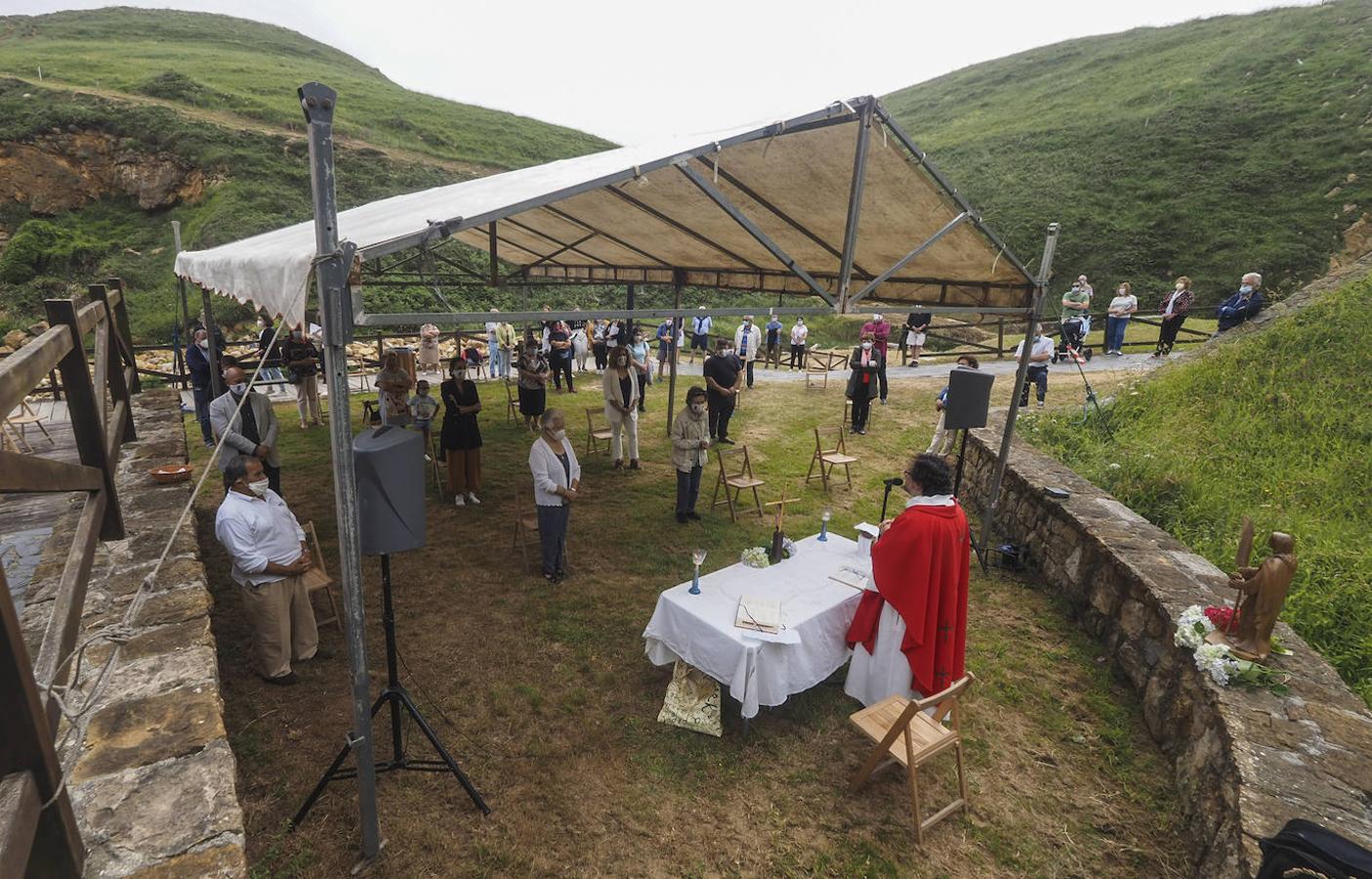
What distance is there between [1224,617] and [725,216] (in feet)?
16.1

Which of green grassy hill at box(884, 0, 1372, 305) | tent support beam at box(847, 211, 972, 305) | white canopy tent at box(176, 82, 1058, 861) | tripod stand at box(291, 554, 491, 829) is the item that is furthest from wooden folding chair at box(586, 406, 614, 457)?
green grassy hill at box(884, 0, 1372, 305)

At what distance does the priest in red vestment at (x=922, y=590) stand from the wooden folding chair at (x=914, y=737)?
10.6 inches

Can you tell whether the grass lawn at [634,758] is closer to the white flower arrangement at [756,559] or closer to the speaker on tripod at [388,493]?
the speaker on tripod at [388,493]

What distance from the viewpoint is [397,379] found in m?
7.73

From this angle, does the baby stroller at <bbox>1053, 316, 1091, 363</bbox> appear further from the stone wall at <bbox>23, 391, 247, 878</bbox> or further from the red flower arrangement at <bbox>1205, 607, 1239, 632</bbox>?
the stone wall at <bbox>23, 391, 247, 878</bbox>

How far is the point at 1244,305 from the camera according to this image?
11055 millimetres

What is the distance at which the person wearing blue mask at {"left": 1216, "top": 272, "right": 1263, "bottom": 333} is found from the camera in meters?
10.6

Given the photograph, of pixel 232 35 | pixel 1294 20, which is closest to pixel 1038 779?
pixel 1294 20

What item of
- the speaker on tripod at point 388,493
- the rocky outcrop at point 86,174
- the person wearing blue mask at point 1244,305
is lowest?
the speaker on tripod at point 388,493

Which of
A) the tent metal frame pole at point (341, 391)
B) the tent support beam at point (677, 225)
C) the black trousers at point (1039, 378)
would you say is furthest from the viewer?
the black trousers at point (1039, 378)

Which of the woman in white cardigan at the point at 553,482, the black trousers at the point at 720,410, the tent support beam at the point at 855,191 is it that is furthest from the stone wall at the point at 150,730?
the black trousers at the point at 720,410

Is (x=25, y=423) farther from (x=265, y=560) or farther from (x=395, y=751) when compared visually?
(x=395, y=751)

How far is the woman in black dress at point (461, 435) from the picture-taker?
7699mm

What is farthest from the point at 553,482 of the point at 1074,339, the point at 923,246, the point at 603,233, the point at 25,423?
the point at 1074,339
